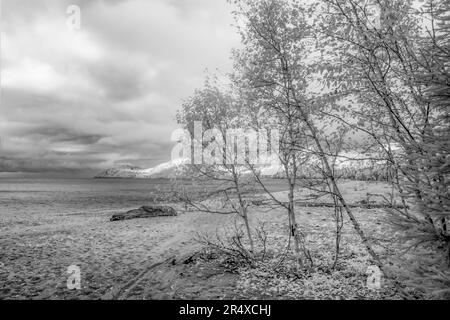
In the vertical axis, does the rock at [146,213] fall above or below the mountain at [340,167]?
below

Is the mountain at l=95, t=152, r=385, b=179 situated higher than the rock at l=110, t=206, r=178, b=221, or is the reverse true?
the mountain at l=95, t=152, r=385, b=179

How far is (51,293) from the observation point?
10898 mm

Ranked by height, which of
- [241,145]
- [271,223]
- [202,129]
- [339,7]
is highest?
[339,7]

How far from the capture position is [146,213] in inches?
1366

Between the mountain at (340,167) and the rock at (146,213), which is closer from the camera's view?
the mountain at (340,167)

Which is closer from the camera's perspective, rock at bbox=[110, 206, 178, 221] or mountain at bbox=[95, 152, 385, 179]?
mountain at bbox=[95, 152, 385, 179]

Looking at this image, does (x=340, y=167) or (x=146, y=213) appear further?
(x=146, y=213)

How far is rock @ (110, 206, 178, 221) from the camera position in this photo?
3349 cm

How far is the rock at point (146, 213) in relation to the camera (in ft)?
110

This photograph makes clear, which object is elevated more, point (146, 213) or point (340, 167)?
point (340, 167)
